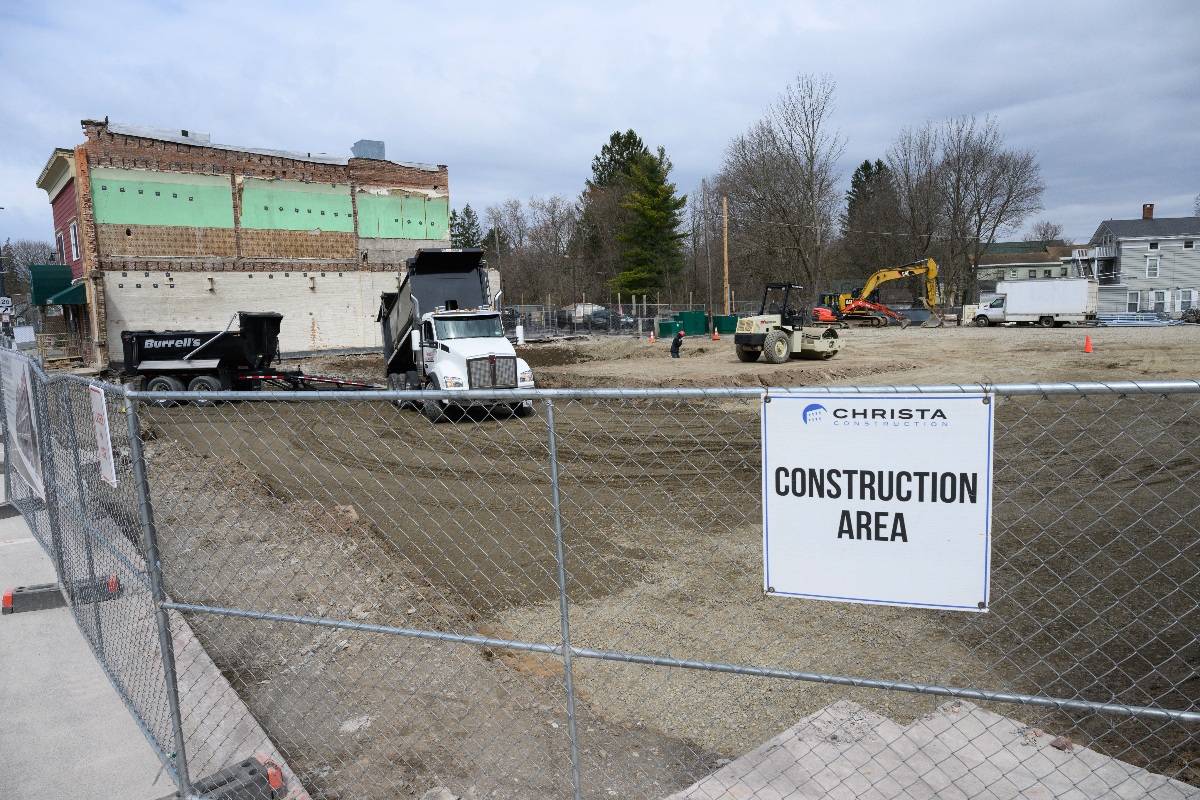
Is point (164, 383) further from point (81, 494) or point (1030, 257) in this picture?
point (1030, 257)

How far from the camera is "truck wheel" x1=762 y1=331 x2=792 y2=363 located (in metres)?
25.3

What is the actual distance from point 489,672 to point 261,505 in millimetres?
5607

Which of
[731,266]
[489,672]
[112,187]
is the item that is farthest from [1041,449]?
[731,266]

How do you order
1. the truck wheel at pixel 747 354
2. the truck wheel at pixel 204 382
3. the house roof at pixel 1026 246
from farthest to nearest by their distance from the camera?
the house roof at pixel 1026 246, the truck wheel at pixel 747 354, the truck wheel at pixel 204 382

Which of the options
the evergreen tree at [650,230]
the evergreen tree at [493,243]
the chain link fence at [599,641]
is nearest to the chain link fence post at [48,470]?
the chain link fence at [599,641]

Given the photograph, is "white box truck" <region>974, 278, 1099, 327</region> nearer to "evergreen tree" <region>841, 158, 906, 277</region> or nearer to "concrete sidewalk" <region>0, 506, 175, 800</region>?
"evergreen tree" <region>841, 158, 906, 277</region>

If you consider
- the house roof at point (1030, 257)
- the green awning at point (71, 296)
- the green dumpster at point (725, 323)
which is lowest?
the green dumpster at point (725, 323)

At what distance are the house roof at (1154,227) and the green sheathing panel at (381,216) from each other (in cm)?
5909

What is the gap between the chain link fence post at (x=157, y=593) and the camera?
372 cm

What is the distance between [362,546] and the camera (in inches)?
325

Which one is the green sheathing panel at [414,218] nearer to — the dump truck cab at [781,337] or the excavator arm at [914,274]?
the dump truck cab at [781,337]

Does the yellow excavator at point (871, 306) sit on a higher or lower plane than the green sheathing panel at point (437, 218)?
lower

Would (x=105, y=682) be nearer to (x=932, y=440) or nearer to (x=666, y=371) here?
(x=932, y=440)

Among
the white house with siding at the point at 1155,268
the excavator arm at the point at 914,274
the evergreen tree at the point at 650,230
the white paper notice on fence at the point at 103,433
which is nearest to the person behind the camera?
the white paper notice on fence at the point at 103,433
